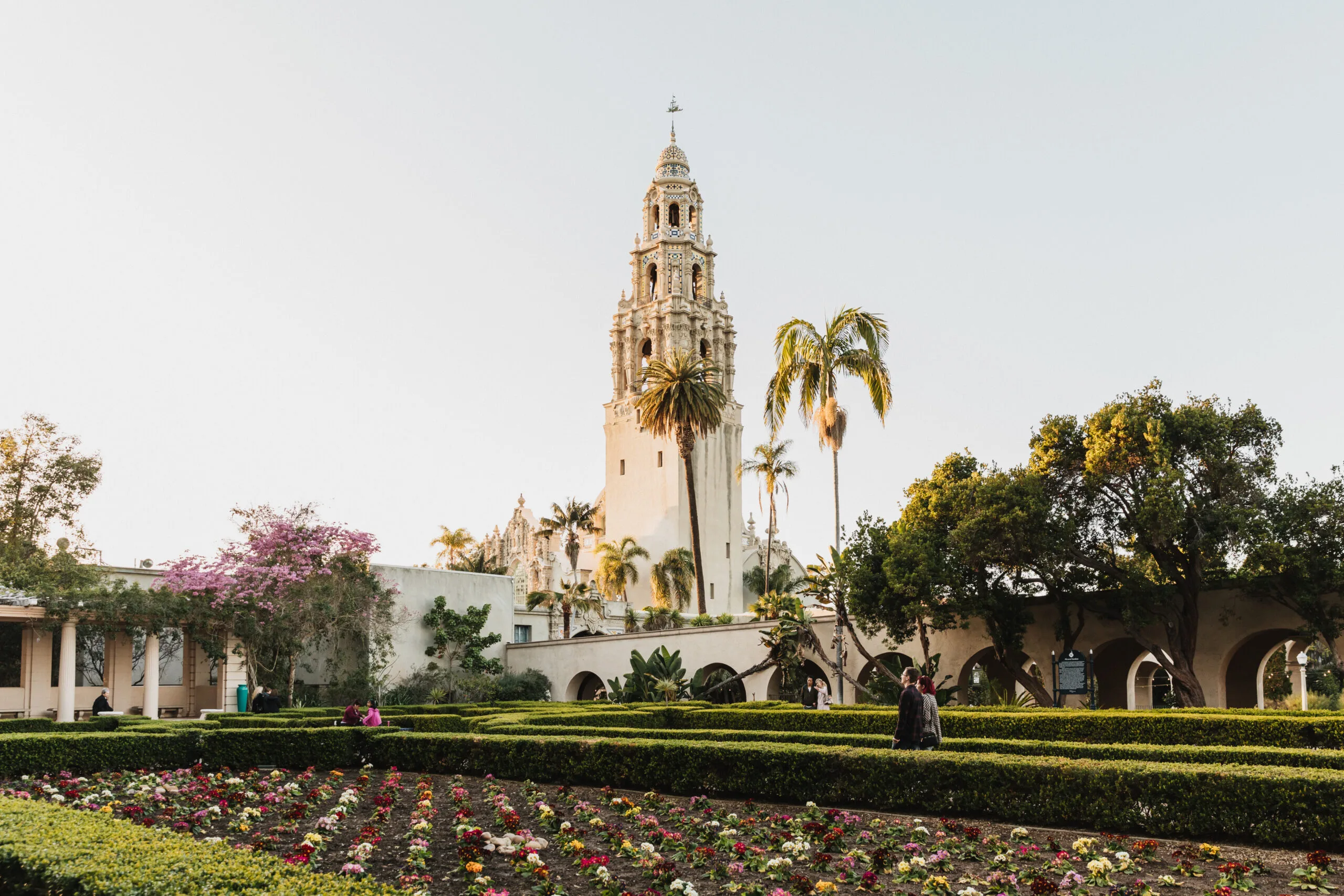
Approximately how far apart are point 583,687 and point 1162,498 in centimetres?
2357

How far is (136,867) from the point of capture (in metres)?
6.23

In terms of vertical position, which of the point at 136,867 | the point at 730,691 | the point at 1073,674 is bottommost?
the point at 730,691

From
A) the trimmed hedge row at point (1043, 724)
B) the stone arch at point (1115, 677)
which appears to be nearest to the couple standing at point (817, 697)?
the trimmed hedge row at point (1043, 724)

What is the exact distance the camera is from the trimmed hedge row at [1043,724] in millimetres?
17375

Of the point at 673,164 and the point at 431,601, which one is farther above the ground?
the point at 673,164

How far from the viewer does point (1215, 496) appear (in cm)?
2342

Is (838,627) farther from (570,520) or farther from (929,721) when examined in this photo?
(570,520)

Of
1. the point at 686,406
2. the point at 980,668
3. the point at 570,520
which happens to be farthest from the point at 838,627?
the point at 570,520

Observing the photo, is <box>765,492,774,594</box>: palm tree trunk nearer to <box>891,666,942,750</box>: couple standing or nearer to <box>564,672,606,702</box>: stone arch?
<box>564,672,606,702</box>: stone arch

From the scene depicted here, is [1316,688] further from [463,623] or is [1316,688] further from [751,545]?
[463,623]

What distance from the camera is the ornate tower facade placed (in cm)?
5728

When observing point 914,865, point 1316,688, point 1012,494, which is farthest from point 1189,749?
point 1316,688

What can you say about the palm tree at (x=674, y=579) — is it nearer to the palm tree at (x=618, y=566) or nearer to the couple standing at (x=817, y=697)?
the palm tree at (x=618, y=566)

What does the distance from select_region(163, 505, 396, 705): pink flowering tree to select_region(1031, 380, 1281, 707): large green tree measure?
1950 cm
